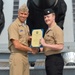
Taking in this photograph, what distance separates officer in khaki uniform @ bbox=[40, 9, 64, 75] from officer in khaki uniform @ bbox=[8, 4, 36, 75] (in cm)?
20

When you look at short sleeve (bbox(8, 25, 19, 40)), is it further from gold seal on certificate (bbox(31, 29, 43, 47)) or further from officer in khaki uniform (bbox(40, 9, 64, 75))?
officer in khaki uniform (bbox(40, 9, 64, 75))

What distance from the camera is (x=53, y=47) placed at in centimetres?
273

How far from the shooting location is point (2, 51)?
5301 mm

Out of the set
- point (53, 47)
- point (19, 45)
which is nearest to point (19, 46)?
point (19, 45)

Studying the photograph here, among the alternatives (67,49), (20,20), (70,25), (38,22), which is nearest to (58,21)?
(38,22)

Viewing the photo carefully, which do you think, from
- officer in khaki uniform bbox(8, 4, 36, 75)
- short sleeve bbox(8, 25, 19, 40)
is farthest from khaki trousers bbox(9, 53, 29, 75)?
short sleeve bbox(8, 25, 19, 40)

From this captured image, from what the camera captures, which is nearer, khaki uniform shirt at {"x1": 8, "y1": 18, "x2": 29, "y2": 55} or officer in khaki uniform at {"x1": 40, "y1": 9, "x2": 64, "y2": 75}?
officer in khaki uniform at {"x1": 40, "y1": 9, "x2": 64, "y2": 75}

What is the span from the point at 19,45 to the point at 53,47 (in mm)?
324

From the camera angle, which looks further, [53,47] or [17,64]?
[17,64]

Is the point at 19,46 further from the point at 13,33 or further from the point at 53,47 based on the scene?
the point at 53,47

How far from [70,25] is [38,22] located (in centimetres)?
290

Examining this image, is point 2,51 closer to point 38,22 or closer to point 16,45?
point 38,22

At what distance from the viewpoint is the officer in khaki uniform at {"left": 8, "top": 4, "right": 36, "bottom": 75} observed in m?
2.85

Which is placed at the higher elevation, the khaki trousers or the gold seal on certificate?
the gold seal on certificate
